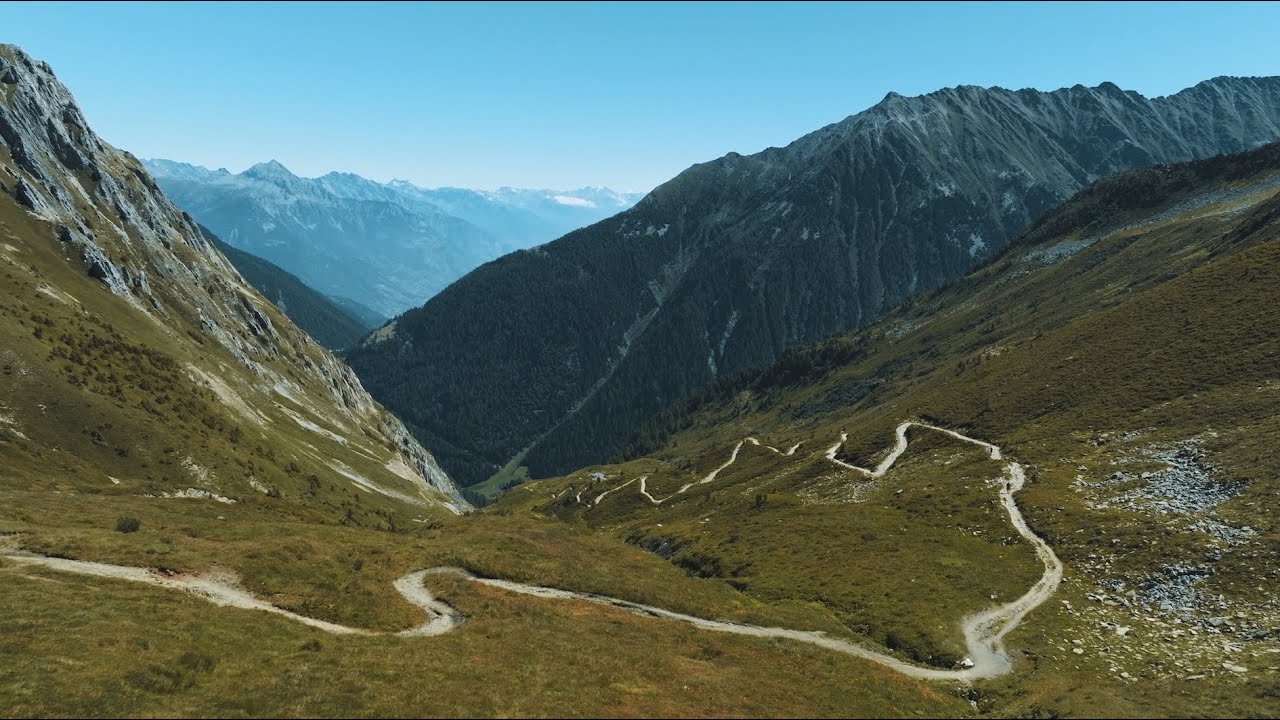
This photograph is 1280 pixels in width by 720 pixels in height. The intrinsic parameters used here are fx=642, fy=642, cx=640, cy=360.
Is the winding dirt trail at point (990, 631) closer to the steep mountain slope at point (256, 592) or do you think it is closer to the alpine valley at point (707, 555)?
the alpine valley at point (707, 555)

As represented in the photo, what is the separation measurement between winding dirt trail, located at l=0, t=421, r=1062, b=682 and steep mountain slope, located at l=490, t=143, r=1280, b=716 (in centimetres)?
111

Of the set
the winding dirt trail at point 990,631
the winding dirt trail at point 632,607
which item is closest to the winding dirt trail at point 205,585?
the winding dirt trail at point 632,607

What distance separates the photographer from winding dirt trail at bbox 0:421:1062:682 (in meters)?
36.0

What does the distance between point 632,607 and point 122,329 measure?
119 meters

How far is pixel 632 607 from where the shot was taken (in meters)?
49.4

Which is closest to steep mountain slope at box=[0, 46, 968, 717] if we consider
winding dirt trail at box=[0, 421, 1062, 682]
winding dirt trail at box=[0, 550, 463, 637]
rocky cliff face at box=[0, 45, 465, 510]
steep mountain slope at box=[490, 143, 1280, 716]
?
winding dirt trail at box=[0, 550, 463, 637]

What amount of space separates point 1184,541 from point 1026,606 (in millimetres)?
14152

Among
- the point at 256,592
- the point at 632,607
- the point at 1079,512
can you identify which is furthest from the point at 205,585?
the point at 1079,512

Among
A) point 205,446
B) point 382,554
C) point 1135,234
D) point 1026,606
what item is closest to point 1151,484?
point 1026,606

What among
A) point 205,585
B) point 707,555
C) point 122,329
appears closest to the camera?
point 205,585

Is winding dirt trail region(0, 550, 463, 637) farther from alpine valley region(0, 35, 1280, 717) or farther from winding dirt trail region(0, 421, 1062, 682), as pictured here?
alpine valley region(0, 35, 1280, 717)

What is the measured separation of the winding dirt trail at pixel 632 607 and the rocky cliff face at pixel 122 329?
4485 cm

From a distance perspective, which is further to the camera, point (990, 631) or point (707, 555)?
point (707, 555)

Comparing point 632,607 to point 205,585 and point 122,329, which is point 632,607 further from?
point 122,329
